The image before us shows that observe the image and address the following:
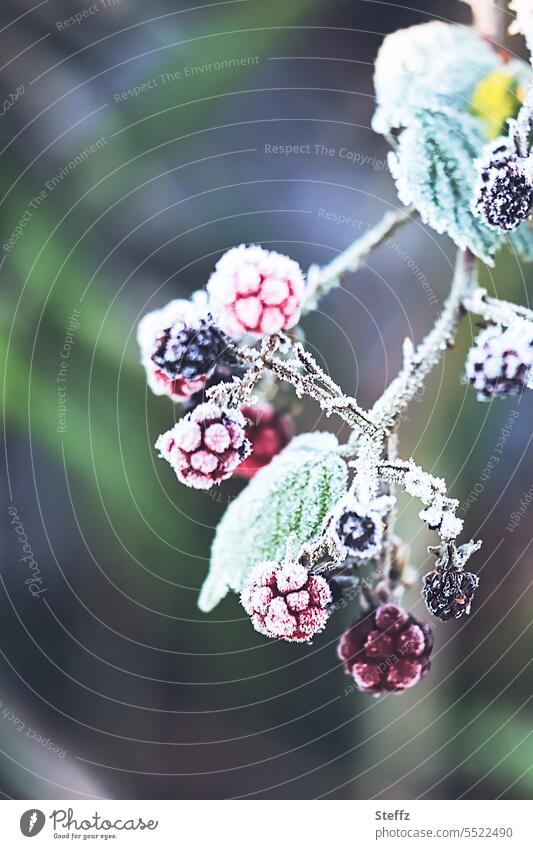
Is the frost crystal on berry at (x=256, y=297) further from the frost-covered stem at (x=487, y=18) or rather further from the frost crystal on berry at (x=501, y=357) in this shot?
the frost-covered stem at (x=487, y=18)

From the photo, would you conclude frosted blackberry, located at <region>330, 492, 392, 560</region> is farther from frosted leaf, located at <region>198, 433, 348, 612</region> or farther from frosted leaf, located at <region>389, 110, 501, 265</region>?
frosted leaf, located at <region>389, 110, 501, 265</region>

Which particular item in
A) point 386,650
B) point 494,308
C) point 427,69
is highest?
point 427,69

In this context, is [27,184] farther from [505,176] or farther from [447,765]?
[447,765]

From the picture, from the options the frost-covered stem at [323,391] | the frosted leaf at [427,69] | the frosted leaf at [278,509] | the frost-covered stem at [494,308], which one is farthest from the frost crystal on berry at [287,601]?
the frosted leaf at [427,69]

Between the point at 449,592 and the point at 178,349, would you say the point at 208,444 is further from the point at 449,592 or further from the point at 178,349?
the point at 449,592

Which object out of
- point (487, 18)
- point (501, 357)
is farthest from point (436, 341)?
point (487, 18)

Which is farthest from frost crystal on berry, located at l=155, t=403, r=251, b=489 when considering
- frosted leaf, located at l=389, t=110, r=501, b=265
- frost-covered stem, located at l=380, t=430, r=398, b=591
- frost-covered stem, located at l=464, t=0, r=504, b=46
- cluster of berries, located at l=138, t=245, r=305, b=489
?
frost-covered stem, located at l=464, t=0, r=504, b=46
